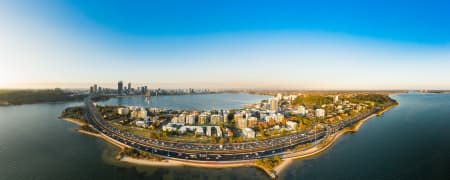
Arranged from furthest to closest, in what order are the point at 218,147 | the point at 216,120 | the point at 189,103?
1. the point at 189,103
2. the point at 216,120
3. the point at 218,147

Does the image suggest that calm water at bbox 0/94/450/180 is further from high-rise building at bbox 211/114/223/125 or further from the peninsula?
high-rise building at bbox 211/114/223/125

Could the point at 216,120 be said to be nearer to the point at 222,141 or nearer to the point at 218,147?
the point at 222,141

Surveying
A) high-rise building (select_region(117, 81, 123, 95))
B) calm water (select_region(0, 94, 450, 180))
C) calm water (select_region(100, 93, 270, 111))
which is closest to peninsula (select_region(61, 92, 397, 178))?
calm water (select_region(0, 94, 450, 180))

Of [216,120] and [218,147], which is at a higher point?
[216,120]

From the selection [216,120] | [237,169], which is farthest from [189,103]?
[237,169]


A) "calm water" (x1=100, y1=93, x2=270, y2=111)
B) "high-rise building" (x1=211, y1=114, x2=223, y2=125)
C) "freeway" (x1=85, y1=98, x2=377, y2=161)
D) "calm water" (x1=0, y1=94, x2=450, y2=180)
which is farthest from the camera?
"calm water" (x1=100, y1=93, x2=270, y2=111)

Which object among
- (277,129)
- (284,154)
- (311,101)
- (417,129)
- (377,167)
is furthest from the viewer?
(311,101)

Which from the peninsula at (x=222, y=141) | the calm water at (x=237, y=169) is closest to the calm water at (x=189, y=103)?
the peninsula at (x=222, y=141)

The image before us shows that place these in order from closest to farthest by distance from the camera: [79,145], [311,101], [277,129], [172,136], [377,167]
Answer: [377,167] → [79,145] → [172,136] → [277,129] → [311,101]

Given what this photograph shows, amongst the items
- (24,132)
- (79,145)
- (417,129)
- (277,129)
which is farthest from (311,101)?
(24,132)

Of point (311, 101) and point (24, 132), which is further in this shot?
point (311, 101)

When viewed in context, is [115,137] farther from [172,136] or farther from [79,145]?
[172,136]
